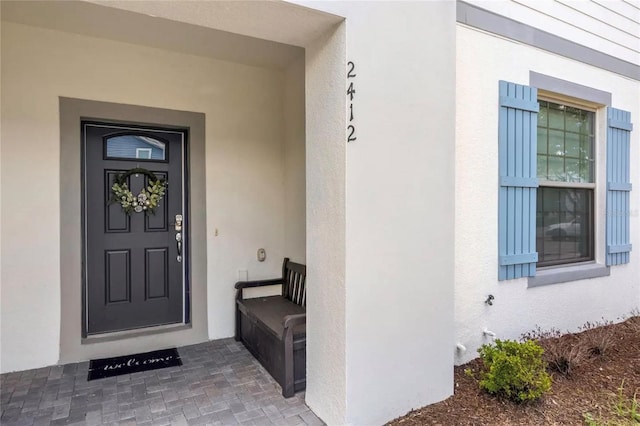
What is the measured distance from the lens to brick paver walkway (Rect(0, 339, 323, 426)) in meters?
2.44

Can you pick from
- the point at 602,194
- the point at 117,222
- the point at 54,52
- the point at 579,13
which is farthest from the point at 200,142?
the point at 602,194

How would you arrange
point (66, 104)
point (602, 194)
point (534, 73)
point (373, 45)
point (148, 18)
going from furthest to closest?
point (602, 194)
point (534, 73)
point (66, 104)
point (148, 18)
point (373, 45)

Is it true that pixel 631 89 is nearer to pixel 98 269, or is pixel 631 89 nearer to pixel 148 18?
pixel 148 18

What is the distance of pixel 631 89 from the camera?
14.1ft

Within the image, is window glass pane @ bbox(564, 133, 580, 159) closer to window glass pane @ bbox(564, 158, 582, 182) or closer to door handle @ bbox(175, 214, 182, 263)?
window glass pane @ bbox(564, 158, 582, 182)

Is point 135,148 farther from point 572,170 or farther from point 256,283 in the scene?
point 572,170

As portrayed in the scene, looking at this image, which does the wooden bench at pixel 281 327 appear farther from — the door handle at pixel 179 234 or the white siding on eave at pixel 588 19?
the white siding on eave at pixel 588 19

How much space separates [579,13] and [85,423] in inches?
216

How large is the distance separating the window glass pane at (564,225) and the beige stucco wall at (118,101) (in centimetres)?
269

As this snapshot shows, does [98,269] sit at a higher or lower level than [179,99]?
lower

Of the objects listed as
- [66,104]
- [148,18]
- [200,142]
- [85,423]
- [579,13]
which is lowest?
[85,423]

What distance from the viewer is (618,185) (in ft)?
13.5

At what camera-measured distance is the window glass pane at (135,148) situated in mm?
3576

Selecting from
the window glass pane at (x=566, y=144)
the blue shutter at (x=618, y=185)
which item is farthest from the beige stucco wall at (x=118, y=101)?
the blue shutter at (x=618, y=185)
